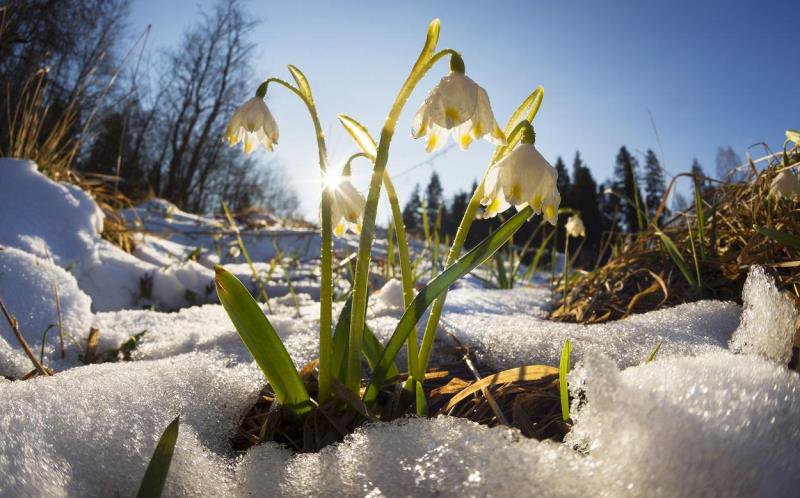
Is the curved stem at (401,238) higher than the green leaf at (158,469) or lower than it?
higher

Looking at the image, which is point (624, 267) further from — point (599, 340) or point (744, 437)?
point (744, 437)

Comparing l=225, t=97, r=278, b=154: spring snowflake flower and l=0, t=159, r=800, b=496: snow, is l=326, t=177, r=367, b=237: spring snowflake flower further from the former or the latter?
l=0, t=159, r=800, b=496: snow

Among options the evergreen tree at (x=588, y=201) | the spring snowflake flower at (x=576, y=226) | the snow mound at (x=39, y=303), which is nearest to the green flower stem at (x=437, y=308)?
the snow mound at (x=39, y=303)

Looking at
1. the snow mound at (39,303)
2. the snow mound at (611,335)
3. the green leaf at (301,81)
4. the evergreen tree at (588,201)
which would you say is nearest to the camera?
the green leaf at (301,81)

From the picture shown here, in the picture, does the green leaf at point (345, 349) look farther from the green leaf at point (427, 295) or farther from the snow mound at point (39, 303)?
the snow mound at point (39, 303)

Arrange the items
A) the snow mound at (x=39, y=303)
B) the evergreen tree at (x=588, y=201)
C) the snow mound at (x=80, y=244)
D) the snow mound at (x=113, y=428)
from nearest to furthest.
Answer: the snow mound at (x=113, y=428) → the snow mound at (x=39, y=303) → the snow mound at (x=80, y=244) → the evergreen tree at (x=588, y=201)

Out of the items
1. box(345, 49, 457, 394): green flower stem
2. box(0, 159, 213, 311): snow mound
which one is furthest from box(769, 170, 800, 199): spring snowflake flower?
box(0, 159, 213, 311): snow mound

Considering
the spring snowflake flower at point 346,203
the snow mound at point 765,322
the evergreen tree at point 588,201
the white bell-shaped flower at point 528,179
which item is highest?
the evergreen tree at point 588,201

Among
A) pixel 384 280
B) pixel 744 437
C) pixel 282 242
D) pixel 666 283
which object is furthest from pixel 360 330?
pixel 282 242
